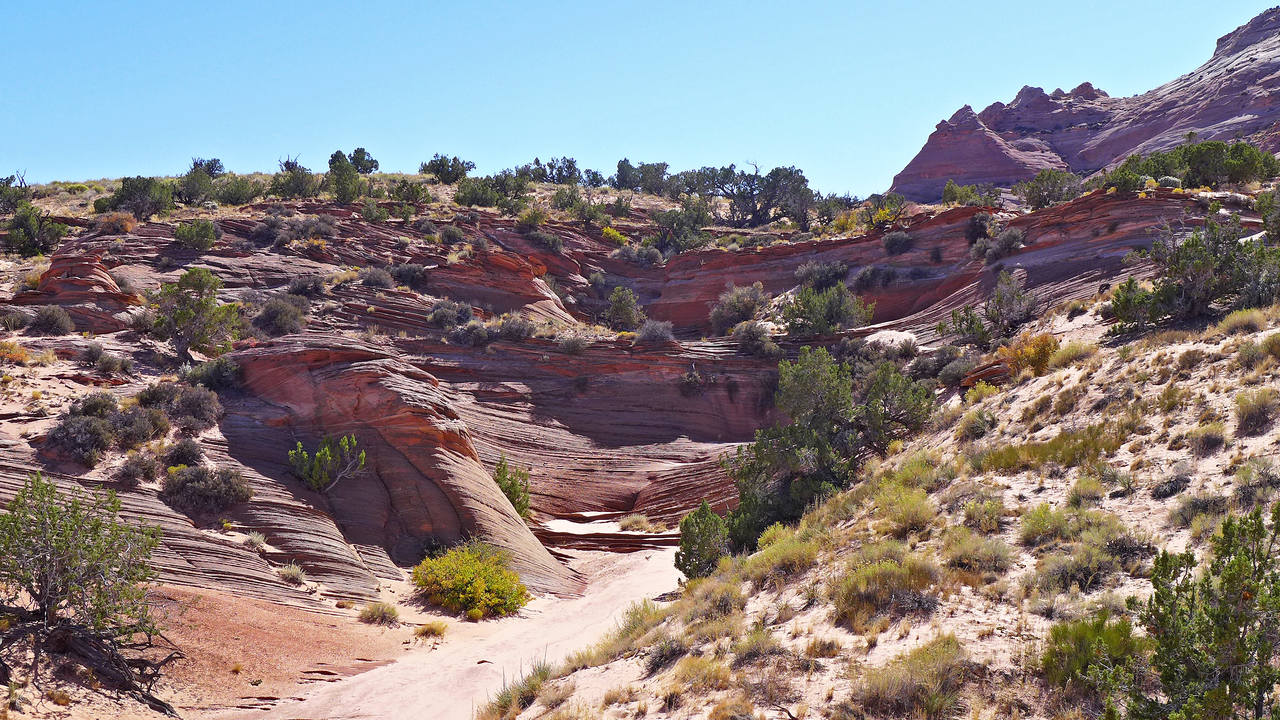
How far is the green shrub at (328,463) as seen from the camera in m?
18.0

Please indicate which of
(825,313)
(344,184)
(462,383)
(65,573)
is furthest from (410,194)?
(65,573)

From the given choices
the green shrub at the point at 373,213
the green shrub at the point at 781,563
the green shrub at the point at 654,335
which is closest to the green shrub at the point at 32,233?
the green shrub at the point at 373,213

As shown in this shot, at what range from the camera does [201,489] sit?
15.5 meters

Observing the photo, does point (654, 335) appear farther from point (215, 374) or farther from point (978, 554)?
point (978, 554)

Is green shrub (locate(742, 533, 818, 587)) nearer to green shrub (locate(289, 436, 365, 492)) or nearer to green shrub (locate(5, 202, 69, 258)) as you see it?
green shrub (locate(289, 436, 365, 492))

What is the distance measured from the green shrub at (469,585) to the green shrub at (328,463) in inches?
132

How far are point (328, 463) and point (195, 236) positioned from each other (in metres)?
18.1

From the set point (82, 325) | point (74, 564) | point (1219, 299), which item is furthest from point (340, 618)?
point (1219, 299)

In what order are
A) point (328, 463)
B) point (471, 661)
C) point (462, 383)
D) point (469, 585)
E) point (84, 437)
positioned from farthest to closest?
point (462, 383)
point (328, 463)
point (469, 585)
point (84, 437)
point (471, 661)

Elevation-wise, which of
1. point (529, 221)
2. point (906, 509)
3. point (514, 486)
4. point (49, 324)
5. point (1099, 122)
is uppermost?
point (1099, 122)

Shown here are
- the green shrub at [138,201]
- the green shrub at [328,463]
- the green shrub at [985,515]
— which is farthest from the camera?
the green shrub at [138,201]

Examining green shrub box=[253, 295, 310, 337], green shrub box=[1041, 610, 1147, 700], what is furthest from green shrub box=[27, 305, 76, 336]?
green shrub box=[1041, 610, 1147, 700]

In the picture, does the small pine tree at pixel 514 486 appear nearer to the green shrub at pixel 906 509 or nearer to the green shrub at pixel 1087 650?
the green shrub at pixel 906 509

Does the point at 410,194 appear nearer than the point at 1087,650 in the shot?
No
